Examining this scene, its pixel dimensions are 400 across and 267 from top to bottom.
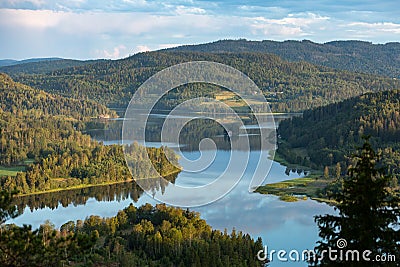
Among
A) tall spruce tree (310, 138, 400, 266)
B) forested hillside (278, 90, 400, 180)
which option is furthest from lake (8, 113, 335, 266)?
tall spruce tree (310, 138, 400, 266)

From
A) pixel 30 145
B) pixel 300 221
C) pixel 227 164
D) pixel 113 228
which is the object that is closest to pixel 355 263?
pixel 113 228

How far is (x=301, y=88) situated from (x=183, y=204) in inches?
3996

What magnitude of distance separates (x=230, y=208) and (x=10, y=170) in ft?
82.3

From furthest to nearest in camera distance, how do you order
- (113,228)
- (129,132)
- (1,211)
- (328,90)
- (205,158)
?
(328,90) < (129,132) < (205,158) < (113,228) < (1,211)

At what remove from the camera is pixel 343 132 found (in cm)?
5878

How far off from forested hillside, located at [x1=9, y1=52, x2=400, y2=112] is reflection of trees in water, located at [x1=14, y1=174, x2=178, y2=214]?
68611mm

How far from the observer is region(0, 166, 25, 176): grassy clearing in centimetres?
4833

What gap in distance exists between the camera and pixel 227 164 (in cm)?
4741

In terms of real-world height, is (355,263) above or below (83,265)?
above

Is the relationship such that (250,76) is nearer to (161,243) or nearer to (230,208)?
(230,208)

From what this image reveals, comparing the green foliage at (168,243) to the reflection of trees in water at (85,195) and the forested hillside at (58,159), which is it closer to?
the forested hillside at (58,159)

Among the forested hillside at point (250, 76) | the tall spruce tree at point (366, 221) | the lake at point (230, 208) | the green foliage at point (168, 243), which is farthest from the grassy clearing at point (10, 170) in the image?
the forested hillside at point (250, 76)

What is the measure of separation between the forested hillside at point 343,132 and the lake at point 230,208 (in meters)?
6.08

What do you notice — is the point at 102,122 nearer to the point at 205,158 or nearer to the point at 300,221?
the point at 205,158
